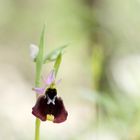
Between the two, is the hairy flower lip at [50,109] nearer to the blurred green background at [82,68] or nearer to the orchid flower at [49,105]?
the orchid flower at [49,105]

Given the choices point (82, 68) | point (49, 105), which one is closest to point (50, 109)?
point (49, 105)

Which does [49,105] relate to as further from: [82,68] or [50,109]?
[82,68]

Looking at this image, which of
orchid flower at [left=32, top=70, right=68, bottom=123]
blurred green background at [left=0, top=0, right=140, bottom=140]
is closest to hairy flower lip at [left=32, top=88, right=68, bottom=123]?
orchid flower at [left=32, top=70, right=68, bottom=123]

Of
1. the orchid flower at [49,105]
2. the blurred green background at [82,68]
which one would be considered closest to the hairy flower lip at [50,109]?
the orchid flower at [49,105]

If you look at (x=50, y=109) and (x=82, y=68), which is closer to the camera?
(x=50, y=109)

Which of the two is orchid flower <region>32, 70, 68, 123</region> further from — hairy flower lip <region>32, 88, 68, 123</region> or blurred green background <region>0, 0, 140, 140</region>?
blurred green background <region>0, 0, 140, 140</region>
